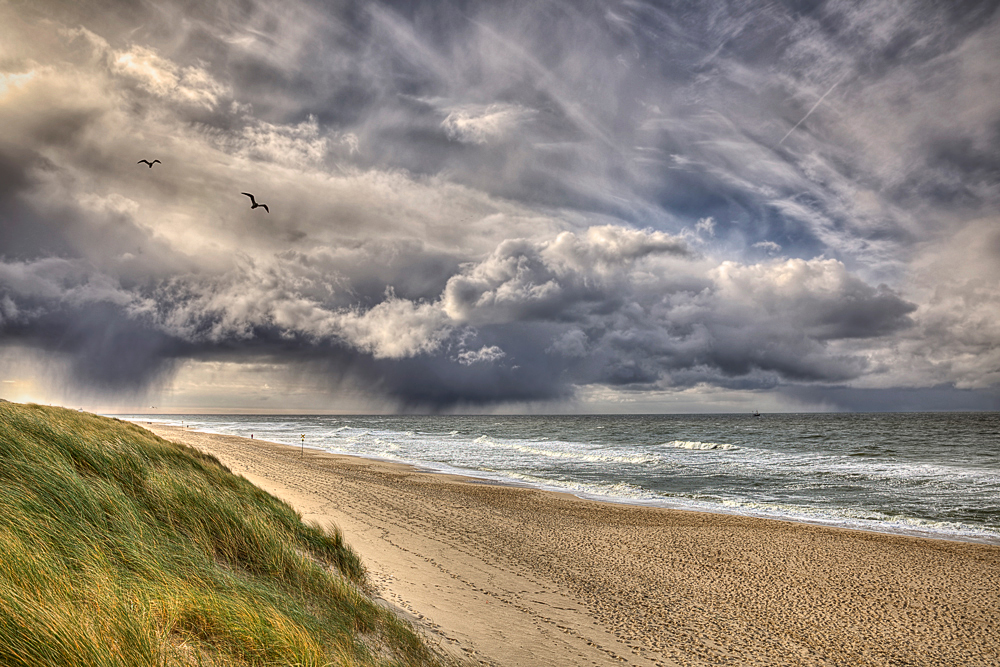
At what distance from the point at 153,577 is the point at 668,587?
8433 millimetres

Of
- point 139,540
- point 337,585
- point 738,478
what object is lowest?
point 738,478

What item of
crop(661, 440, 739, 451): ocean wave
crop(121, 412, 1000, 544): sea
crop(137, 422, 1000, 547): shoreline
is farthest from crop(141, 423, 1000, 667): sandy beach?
crop(661, 440, 739, 451): ocean wave

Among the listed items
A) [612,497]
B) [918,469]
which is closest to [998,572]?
[612,497]

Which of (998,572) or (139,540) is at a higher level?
(139,540)

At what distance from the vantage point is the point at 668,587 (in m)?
9.59

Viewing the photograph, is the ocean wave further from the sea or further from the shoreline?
the shoreline

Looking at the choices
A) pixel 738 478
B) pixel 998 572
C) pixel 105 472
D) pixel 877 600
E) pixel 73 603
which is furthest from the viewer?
pixel 738 478

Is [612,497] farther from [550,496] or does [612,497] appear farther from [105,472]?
[105,472]

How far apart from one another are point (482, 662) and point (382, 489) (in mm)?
15445

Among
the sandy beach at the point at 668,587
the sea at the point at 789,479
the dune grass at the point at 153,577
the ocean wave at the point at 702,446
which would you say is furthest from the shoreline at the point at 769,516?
the ocean wave at the point at 702,446

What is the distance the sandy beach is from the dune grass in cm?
141

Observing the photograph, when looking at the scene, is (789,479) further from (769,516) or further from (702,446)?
(702,446)

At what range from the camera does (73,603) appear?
334 centimetres

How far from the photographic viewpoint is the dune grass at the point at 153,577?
120 inches
